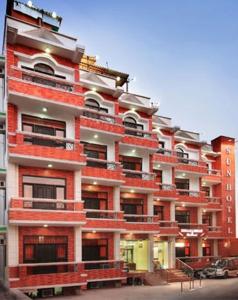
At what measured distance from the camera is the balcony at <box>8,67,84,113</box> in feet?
72.7

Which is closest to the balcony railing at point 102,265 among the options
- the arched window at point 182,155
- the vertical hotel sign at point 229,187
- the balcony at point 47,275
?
the balcony at point 47,275

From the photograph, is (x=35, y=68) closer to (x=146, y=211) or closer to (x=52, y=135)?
(x=52, y=135)

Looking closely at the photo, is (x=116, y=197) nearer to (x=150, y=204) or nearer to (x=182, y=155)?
(x=150, y=204)

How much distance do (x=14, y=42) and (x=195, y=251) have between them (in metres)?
25.7

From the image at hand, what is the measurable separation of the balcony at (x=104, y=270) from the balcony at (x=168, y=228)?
8089mm

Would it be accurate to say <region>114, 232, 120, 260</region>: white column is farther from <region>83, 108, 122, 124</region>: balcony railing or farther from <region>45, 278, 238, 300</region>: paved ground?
<region>83, 108, 122, 124</region>: balcony railing

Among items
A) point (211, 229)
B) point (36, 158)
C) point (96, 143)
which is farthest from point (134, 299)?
point (211, 229)

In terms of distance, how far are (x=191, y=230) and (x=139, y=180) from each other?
937 cm

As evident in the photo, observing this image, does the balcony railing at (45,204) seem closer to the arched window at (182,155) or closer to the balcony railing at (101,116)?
the balcony railing at (101,116)

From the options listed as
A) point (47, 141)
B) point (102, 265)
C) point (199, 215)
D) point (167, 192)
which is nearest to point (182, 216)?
point (199, 215)

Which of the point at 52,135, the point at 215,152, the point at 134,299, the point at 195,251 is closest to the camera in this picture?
the point at 134,299

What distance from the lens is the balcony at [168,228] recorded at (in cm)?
3375

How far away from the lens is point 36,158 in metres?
22.3

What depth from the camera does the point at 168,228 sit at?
112ft
